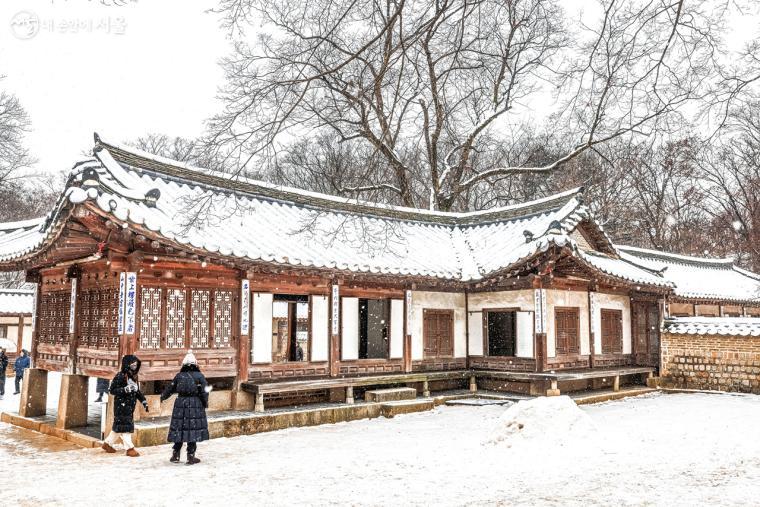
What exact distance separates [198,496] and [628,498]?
4.91 m

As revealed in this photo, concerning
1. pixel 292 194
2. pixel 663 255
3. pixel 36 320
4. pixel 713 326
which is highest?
pixel 292 194

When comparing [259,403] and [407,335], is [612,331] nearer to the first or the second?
[407,335]

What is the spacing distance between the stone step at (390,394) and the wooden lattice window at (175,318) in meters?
4.64

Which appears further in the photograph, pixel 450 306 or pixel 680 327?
pixel 680 327

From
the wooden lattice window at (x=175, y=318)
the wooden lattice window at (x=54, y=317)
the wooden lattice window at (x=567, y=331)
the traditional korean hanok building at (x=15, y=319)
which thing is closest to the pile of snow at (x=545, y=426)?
the wooden lattice window at (x=175, y=318)

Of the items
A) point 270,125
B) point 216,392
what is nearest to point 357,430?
point 216,392

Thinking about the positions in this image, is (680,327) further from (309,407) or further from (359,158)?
(359,158)

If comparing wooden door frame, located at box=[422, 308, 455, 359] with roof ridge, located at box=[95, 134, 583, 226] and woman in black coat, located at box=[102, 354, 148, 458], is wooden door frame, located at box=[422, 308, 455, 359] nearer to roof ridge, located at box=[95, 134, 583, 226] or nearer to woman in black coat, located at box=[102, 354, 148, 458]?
roof ridge, located at box=[95, 134, 583, 226]

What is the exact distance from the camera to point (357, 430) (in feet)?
40.1

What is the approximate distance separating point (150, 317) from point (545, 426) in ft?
23.4

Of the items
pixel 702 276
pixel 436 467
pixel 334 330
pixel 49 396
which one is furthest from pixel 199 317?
pixel 702 276

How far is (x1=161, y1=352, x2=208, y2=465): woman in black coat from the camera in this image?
29.4 feet

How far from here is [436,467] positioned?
885cm

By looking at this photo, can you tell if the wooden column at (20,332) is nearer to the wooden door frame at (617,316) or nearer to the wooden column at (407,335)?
the wooden column at (407,335)
